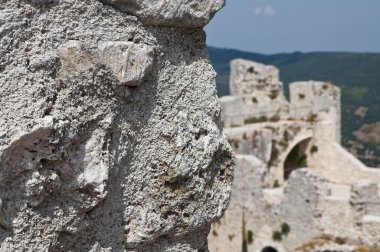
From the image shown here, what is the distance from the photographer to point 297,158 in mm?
18578

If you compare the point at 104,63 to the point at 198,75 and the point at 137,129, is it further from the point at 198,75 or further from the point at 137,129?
the point at 198,75

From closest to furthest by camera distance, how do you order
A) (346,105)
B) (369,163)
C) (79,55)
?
(79,55), (369,163), (346,105)

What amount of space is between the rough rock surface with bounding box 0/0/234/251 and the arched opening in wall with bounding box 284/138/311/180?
15667mm

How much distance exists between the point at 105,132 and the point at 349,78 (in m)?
47.5

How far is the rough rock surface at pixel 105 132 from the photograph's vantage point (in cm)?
209

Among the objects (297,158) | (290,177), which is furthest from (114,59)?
(297,158)

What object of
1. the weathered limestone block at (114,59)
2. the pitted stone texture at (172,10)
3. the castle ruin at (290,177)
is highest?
the pitted stone texture at (172,10)

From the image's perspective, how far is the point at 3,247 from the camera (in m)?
2.06

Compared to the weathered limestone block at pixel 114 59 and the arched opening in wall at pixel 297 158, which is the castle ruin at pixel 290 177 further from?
the weathered limestone block at pixel 114 59

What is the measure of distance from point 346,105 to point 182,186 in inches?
1457

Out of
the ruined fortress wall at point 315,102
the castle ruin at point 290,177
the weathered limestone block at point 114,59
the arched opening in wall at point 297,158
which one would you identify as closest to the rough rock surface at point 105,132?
the weathered limestone block at point 114,59

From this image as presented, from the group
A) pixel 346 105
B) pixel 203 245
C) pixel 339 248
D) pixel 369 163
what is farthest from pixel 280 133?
pixel 346 105

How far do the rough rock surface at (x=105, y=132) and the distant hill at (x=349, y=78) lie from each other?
1873 centimetres

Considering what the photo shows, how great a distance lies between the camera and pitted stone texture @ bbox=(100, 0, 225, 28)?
238 cm
